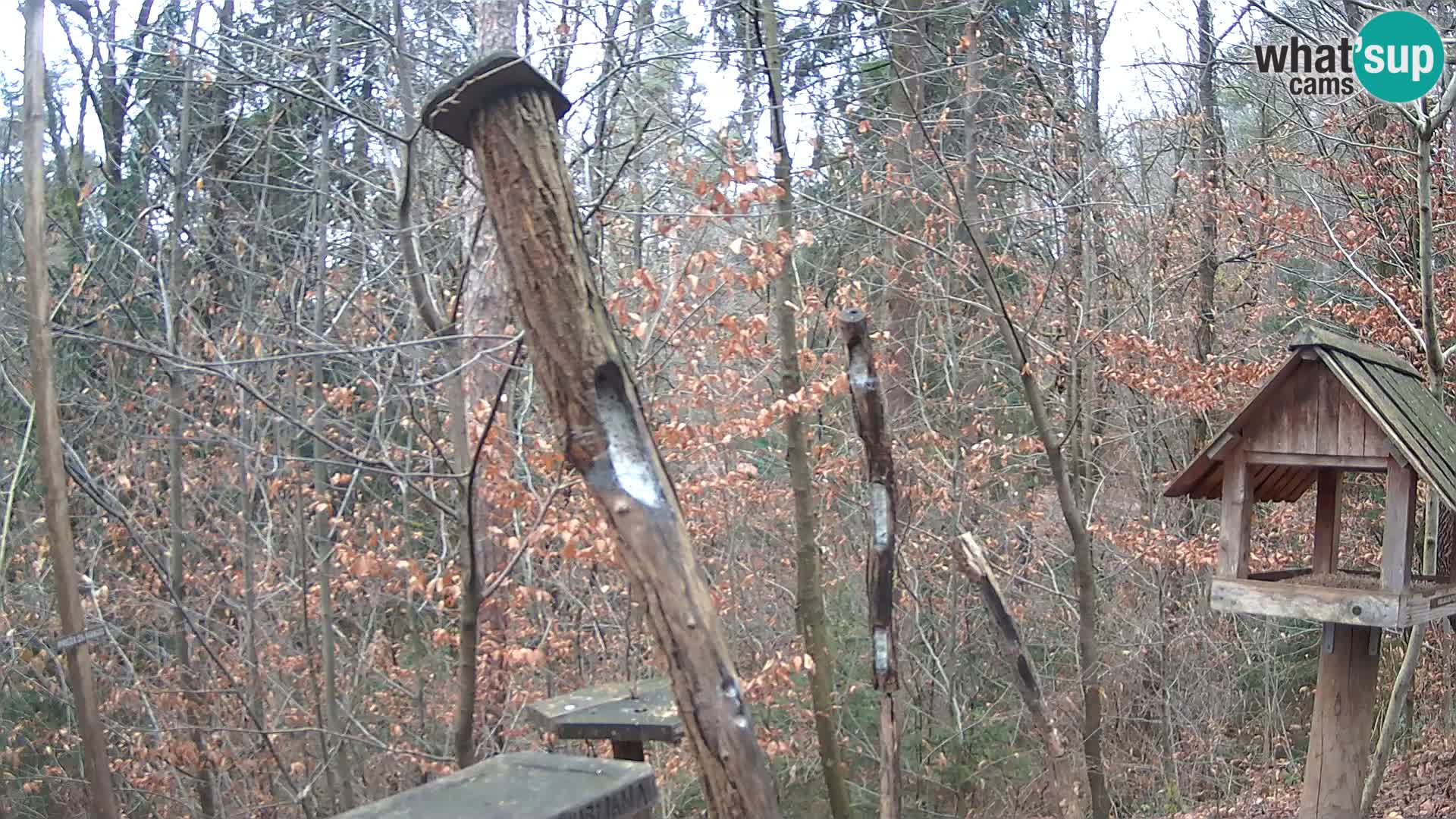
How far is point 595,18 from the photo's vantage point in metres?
5.86

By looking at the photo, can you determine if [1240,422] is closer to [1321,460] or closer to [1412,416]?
[1321,460]

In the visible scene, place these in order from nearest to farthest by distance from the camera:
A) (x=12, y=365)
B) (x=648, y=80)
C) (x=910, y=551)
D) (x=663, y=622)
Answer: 1. (x=663, y=622)
2. (x=648, y=80)
3. (x=12, y=365)
4. (x=910, y=551)

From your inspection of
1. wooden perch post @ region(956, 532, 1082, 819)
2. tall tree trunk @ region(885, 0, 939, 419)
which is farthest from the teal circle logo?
wooden perch post @ region(956, 532, 1082, 819)

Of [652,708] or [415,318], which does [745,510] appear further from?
[652,708]

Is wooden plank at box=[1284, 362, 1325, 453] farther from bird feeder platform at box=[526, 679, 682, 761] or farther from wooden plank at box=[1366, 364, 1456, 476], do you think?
bird feeder platform at box=[526, 679, 682, 761]

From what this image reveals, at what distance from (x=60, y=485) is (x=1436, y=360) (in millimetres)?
6084

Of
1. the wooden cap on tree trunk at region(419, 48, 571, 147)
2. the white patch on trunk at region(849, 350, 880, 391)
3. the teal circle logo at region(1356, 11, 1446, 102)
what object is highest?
the teal circle logo at region(1356, 11, 1446, 102)

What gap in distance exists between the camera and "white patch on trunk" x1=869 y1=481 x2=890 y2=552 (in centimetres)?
457

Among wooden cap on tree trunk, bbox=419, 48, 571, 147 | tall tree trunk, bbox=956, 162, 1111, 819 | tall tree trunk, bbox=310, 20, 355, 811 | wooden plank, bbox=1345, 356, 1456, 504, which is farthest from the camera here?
tall tree trunk, bbox=310, 20, 355, 811

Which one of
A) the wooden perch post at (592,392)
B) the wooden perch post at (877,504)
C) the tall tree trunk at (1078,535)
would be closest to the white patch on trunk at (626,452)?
the wooden perch post at (592,392)

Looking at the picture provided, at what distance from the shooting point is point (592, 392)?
10.1 feet

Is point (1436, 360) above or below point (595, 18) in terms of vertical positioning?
below

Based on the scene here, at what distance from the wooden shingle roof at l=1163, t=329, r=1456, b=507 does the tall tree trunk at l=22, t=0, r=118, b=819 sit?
469 centimetres

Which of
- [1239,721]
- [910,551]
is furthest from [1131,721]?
[910,551]
